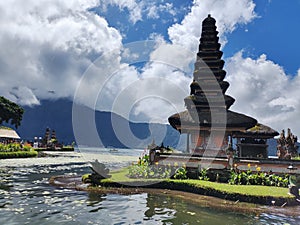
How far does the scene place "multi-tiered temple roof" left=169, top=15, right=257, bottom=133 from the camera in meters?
28.4

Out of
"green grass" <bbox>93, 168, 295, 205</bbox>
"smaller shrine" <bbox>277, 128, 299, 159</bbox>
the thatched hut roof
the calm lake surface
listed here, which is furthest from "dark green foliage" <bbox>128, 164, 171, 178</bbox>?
the thatched hut roof

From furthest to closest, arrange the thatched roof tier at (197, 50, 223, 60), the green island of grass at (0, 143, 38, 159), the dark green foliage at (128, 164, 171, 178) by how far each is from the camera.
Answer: the green island of grass at (0, 143, 38, 159), the thatched roof tier at (197, 50, 223, 60), the dark green foliage at (128, 164, 171, 178)

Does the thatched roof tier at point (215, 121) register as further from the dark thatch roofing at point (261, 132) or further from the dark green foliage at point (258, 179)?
the dark green foliage at point (258, 179)

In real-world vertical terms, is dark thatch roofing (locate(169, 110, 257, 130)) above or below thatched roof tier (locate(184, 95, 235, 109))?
below

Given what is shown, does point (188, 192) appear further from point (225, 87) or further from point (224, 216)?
point (225, 87)

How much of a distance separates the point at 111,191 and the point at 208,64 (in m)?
20.4

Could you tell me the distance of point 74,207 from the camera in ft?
45.3

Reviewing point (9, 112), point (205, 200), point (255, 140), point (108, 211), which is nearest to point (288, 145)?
point (255, 140)

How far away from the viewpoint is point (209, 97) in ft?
104

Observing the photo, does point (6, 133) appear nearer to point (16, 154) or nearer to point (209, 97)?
point (16, 154)

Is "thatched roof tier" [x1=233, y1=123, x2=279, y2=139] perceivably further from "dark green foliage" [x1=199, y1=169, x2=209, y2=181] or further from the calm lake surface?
the calm lake surface

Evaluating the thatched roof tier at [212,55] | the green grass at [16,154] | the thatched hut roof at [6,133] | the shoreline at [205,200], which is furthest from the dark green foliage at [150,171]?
the thatched hut roof at [6,133]

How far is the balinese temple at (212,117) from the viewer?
94.0 feet

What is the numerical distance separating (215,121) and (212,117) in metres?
0.83
